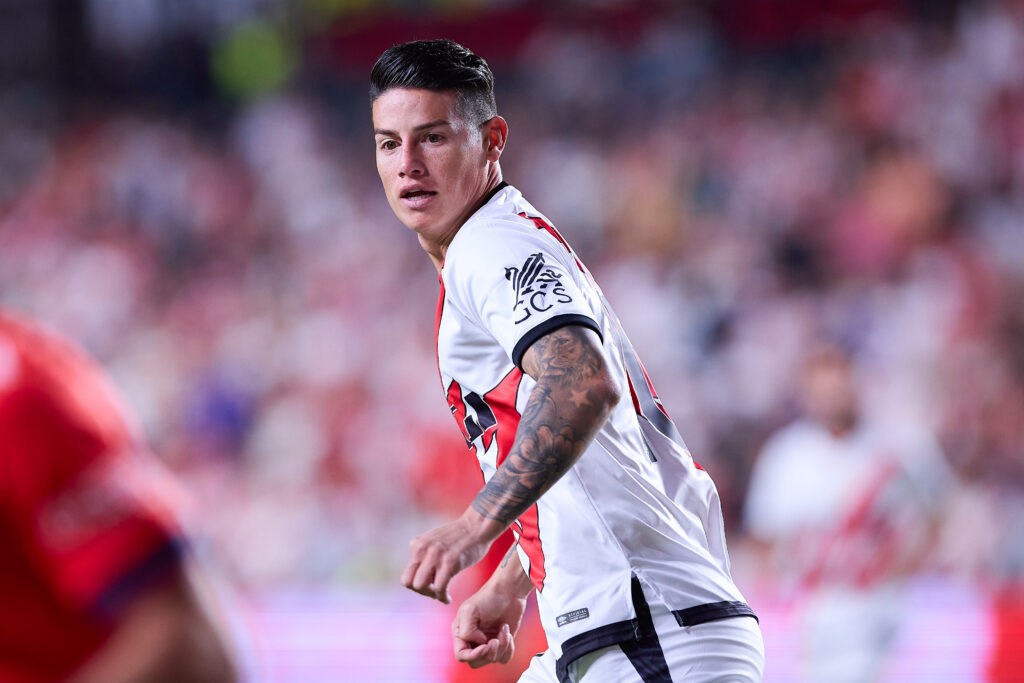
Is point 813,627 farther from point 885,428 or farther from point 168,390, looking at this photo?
point 168,390

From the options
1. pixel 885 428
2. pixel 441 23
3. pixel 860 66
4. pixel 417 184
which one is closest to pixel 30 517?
pixel 417 184

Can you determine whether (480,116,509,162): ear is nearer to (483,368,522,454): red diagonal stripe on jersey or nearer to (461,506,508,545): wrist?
(483,368,522,454): red diagonal stripe on jersey

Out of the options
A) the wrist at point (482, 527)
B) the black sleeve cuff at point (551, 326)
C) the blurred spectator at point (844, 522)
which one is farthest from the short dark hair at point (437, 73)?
the blurred spectator at point (844, 522)

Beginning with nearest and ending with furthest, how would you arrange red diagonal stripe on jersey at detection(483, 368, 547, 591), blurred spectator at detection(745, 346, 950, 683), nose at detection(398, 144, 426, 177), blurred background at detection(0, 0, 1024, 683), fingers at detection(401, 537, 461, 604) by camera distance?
fingers at detection(401, 537, 461, 604)
red diagonal stripe on jersey at detection(483, 368, 547, 591)
nose at detection(398, 144, 426, 177)
blurred spectator at detection(745, 346, 950, 683)
blurred background at detection(0, 0, 1024, 683)

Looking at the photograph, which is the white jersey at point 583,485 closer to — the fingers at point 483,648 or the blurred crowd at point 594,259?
the fingers at point 483,648

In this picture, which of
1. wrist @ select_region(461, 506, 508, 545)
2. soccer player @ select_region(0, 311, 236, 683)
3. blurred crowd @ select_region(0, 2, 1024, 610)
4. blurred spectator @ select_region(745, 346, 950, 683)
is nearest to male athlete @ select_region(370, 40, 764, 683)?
wrist @ select_region(461, 506, 508, 545)

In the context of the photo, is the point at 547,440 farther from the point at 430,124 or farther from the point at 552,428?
the point at 430,124

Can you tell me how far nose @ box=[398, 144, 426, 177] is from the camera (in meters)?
2.85

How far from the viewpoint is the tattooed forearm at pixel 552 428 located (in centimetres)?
221

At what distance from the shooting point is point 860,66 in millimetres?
11719

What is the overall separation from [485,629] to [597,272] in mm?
8538

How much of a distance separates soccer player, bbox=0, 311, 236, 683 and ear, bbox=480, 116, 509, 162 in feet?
5.61

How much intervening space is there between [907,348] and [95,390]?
862 centimetres

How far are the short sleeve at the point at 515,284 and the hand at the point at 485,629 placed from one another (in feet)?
2.69
